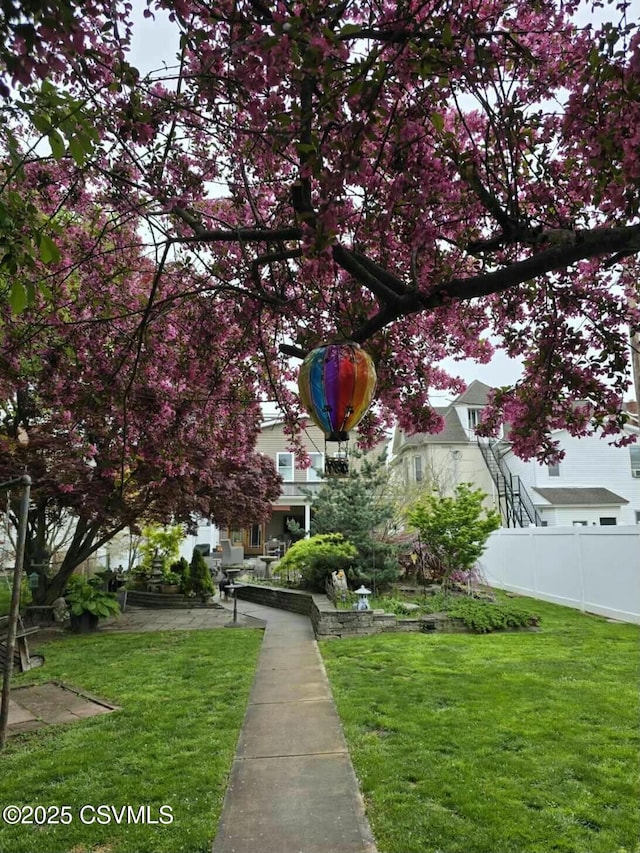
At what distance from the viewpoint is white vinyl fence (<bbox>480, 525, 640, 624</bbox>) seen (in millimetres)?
9234

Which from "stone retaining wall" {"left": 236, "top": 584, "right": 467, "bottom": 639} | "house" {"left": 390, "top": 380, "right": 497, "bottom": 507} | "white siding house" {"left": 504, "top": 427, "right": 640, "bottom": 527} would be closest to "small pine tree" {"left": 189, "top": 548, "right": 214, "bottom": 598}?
"stone retaining wall" {"left": 236, "top": 584, "right": 467, "bottom": 639}

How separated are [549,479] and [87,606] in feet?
54.4

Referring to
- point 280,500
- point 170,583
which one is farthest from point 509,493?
point 170,583

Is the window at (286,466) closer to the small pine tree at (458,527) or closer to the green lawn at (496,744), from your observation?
the small pine tree at (458,527)

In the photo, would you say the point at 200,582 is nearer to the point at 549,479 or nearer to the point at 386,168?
the point at 386,168

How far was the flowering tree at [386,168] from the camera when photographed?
2.68 metres

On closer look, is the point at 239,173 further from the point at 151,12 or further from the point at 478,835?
the point at 478,835

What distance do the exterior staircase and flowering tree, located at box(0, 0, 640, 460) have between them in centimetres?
1559

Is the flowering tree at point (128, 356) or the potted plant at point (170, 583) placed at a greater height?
the flowering tree at point (128, 356)

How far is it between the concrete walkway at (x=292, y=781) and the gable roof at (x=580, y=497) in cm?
1578

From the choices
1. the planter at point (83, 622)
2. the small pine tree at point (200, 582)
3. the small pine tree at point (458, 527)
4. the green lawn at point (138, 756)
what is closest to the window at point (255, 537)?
the small pine tree at point (200, 582)

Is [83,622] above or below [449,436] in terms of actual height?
below

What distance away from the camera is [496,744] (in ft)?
13.4

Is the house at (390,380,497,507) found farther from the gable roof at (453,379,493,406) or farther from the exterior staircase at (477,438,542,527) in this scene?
the exterior staircase at (477,438,542,527)
